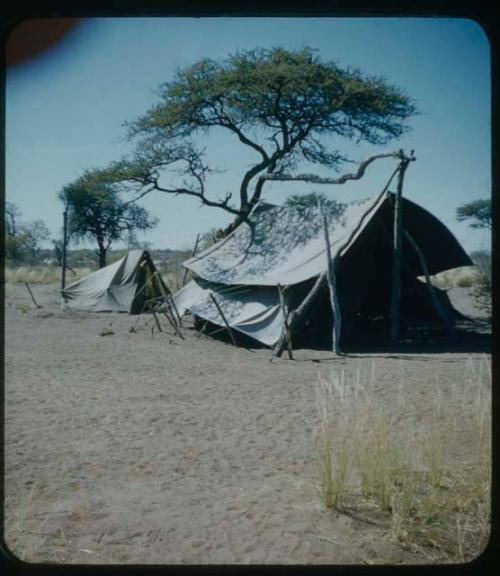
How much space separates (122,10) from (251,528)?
211cm

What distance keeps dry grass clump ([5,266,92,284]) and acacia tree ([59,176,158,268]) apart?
126 centimetres

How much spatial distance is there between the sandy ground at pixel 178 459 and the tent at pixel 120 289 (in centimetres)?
460

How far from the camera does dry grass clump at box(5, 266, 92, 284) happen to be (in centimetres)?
1451

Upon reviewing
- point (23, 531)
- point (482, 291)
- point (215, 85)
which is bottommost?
point (23, 531)

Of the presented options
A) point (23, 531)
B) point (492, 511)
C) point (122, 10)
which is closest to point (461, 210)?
point (492, 511)

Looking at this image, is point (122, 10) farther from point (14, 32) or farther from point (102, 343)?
point (102, 343)

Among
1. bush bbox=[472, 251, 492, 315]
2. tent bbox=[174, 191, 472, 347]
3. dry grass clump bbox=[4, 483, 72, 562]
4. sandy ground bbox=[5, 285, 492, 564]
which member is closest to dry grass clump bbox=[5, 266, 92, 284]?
tent bbox=[174, 191, 472, 347]

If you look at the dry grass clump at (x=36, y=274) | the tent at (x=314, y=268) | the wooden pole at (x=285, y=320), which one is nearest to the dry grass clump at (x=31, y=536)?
the wooden pole at (x=285, y=320)

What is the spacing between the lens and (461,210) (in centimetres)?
488

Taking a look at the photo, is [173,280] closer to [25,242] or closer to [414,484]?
[25,242]

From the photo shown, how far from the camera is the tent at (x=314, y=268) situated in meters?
7.00

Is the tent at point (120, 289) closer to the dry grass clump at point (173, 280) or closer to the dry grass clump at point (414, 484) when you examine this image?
the dry grass clump at point (173, 280)

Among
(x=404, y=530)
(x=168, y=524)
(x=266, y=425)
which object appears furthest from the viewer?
(x=266, y=425)

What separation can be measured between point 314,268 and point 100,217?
786 centimetres
